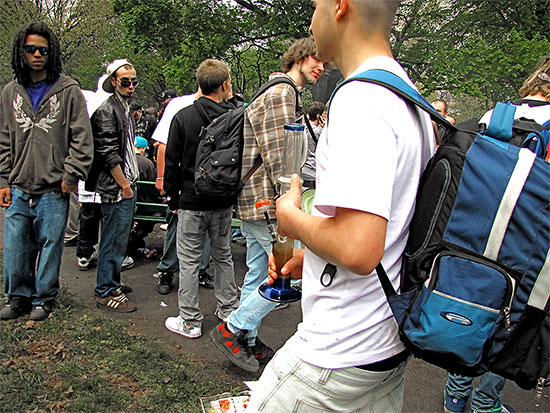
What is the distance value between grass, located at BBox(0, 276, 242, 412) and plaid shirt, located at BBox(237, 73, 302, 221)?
1.31m

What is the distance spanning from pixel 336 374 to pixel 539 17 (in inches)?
694

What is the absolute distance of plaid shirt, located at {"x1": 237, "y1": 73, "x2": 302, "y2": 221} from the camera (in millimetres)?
3221

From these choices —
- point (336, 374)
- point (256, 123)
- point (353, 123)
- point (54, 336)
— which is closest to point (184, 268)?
point (54, 336)

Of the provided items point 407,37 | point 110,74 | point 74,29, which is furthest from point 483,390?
point 74,29

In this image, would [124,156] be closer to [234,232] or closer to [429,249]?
[234,232]

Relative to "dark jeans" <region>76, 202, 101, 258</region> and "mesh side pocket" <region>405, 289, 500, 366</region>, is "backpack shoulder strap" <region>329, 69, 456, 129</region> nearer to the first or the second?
"mesh side pocket" <region>405, 289, 500, 366</region>

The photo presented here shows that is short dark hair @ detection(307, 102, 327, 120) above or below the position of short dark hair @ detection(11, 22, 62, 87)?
below

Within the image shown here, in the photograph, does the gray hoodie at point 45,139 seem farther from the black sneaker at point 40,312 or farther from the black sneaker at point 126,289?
the black sneaker at point 126,289

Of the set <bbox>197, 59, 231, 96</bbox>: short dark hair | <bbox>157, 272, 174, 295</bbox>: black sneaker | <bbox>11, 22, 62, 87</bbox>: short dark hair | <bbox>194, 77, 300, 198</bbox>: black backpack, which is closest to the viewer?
<bbox>194, 77, 300, 198</bbox>: black backpack

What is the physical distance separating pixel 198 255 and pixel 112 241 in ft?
3.42

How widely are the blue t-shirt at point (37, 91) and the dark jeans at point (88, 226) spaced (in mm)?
1619

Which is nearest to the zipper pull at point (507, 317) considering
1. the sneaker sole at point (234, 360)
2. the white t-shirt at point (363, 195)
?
the white t-shirt at point (363, 195)

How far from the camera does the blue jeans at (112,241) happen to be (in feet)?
14.4

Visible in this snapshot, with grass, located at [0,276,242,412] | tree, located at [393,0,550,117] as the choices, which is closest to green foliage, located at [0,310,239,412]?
grass, located at [0,276,242,412]
